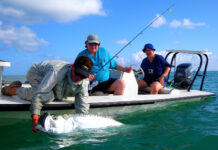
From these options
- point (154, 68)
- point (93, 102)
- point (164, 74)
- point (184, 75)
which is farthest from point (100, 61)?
point (184, 75)

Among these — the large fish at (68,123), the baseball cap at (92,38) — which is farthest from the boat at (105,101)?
the baseball cap at (92,38)

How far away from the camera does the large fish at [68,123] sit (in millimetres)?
3357

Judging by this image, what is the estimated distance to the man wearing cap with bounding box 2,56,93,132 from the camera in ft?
11.8

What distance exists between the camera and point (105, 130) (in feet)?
13.3

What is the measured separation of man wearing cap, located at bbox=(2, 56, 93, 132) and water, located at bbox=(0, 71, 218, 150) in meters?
0.46

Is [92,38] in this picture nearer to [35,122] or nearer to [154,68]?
[35,122]

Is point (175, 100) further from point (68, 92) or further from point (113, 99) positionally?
point (68, 92)

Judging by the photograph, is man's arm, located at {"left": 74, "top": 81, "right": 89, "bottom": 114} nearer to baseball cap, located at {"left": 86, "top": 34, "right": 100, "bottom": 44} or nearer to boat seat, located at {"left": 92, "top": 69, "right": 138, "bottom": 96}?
baseball cap, located at {"left": 86, "top": 34, "right": 100, "bottom": 44}

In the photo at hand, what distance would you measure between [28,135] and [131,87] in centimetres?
312

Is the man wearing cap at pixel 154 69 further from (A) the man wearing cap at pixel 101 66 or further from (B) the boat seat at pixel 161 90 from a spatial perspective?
(A) the man wearing cap at pixel 101 66

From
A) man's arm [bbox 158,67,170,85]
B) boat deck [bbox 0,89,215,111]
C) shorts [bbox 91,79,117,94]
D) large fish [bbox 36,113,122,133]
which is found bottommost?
large fish [bbox 36,113,122,133]

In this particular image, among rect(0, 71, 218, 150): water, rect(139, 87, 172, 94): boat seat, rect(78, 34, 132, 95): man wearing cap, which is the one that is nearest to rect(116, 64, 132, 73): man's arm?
rect(78, 34, 132, 95): man wearing cap

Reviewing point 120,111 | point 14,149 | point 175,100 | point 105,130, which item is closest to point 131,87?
point 120,111

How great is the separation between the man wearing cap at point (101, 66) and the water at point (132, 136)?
0.77m
